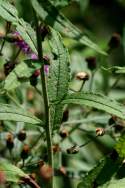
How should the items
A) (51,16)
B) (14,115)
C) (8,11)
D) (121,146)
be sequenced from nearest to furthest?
1. (51,16)
2. (8,11)
3. (14,115)
4. (121,146)

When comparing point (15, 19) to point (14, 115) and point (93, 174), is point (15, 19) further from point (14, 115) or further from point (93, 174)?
point (93, 174)

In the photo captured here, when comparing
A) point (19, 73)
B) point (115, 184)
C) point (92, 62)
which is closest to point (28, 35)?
point (19, 73)

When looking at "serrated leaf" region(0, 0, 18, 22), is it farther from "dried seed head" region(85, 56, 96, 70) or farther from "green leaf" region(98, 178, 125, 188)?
"dried seed head" region(85, 56, 96, 70)

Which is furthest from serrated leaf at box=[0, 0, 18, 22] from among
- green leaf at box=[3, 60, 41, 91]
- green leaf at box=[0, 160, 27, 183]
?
green leaf at box=[0, 160, 27, 183]

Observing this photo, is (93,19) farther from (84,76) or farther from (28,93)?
(84,76)

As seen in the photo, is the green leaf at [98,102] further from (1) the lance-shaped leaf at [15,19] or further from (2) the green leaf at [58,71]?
(1) the lance-shaped leaf at [15,19]
